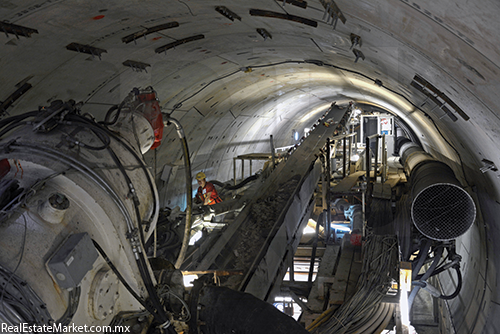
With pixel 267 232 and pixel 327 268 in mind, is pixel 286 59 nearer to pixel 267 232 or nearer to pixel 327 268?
pixel 327 268

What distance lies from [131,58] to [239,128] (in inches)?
274

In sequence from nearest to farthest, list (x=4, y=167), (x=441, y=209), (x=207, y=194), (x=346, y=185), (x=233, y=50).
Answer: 1. (x=4, y=167)
2. (x=441, y=209)
3. (x=233, y=50)
4. (x=207, y=194)
5. (x=346, y=185)

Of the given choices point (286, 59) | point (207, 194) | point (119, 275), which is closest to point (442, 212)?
point (207, 194)

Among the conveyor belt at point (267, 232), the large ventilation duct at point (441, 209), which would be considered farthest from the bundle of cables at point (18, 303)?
the large ventilation duct at point (441, 209)

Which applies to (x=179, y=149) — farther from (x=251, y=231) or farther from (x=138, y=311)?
(x=138, y=311)

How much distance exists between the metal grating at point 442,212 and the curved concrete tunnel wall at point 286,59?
1.30 ft

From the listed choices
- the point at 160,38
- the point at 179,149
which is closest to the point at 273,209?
the point at 160,38

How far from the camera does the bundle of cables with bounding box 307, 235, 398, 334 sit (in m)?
4.14

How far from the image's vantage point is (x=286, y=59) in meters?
7.95

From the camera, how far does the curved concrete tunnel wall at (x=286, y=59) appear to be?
2.62m

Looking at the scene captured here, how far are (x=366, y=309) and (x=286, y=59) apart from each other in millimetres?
5141

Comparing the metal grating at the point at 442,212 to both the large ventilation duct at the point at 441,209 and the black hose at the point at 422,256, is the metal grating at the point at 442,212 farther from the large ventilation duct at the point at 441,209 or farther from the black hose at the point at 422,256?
the black hose at the point at 422,256

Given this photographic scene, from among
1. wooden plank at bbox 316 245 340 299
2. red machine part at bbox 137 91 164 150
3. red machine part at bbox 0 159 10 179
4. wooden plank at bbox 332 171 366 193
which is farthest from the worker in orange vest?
red machine part at bbox 0 159 10 179

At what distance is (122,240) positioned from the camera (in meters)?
2.70
